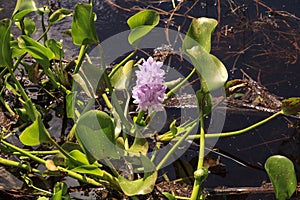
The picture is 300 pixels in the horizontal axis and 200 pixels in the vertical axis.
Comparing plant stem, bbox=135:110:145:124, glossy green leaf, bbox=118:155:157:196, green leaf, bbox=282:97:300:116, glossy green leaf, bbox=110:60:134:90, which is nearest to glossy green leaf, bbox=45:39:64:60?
glossy green leaf, bbox=110:60:134:90

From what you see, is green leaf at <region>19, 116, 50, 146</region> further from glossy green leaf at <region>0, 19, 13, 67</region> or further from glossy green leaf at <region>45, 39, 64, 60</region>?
glossy green leaf at <region>45, 39, 64, 60</region>

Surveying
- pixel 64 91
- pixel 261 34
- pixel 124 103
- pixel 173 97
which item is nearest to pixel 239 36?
pixel 261 34

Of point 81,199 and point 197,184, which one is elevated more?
point 197,184

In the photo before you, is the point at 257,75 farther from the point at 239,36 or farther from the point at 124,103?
the point at 124,103

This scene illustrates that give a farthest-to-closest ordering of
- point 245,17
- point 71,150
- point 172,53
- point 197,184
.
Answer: point 245,17, point 172,53, point 71,150, point 197,184

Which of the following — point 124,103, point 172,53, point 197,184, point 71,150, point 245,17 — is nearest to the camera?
point 197,184

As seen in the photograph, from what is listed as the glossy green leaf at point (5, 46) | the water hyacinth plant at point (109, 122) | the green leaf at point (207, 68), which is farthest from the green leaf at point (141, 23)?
the glossy green leaf at point (5, 46)

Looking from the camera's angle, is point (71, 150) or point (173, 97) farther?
point (173, 97)
